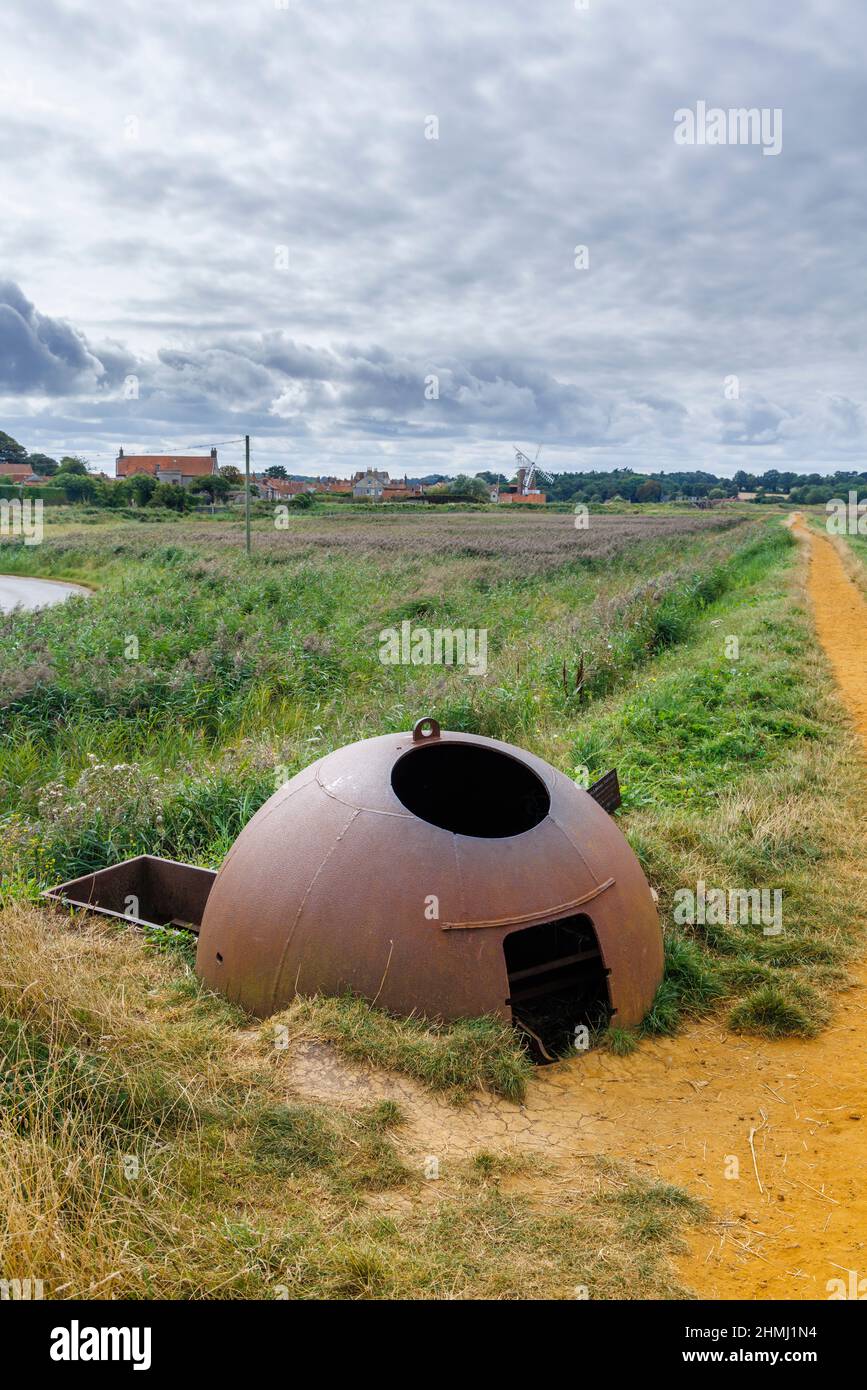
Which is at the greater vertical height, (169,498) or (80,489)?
(80,489)

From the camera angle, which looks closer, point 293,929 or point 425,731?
point 293,929

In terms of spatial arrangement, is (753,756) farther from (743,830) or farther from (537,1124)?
(537,1124)

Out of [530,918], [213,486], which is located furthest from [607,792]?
[213,486]

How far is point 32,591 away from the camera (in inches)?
1044

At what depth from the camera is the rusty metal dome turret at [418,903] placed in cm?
433

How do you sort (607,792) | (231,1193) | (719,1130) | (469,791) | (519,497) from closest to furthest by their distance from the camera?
1. (231,1193)
2. (719,1130)
3. (469,791)
4. (607,792)
5. (519,497)

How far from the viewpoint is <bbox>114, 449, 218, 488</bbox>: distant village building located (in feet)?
251

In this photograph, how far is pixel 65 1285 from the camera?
2.74 m

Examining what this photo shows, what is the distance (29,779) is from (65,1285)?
6.88 meters

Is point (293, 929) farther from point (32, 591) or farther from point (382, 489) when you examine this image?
point (382, 489)

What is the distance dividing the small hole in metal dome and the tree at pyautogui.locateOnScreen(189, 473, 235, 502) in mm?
66073

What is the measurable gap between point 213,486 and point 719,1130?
69.3 m

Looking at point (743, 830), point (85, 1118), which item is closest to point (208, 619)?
point (743, 830)

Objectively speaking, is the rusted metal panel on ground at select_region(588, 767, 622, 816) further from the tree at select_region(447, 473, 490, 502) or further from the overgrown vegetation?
the tree at select_region(447, 473, 490, 502)
